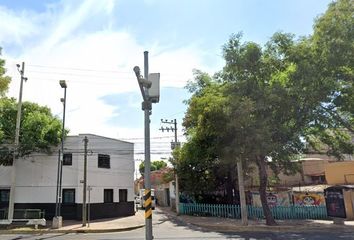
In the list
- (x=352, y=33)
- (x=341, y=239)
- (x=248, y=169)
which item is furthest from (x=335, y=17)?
(x=248, y=169)

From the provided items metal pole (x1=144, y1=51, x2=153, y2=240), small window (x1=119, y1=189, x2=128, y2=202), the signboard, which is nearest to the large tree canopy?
the signboard

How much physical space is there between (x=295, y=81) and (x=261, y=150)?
3.92 meters

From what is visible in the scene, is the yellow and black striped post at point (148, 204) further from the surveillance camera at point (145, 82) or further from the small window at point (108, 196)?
the small window at point (108, 196)

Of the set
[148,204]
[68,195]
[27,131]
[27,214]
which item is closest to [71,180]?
[68,195]

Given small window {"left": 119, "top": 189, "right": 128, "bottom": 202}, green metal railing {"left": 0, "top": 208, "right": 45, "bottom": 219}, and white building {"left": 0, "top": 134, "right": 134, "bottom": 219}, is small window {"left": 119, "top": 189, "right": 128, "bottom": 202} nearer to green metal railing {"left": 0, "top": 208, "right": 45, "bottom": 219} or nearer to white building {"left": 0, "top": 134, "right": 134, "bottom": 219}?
white building {"left": 0, "top": 134, "right": 134, "bottom": 219}

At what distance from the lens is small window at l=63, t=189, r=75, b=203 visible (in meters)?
30.2

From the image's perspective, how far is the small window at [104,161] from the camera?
32.4 meters

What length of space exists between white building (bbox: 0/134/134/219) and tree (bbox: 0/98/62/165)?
160 centimetres

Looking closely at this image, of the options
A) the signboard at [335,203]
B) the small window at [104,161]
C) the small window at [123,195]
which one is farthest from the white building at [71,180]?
the signboard at [335,203]

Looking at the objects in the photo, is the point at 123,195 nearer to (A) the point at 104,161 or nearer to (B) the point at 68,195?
(A) the point at 104,161

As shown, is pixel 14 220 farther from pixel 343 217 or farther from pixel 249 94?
pixel 343 217

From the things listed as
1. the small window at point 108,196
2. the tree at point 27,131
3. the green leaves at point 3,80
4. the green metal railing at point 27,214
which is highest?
the green leaves at point 3,80

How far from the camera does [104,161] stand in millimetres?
32812

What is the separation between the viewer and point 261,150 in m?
19.6
